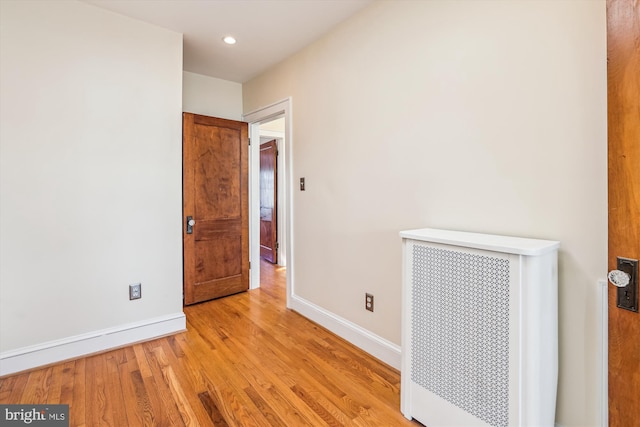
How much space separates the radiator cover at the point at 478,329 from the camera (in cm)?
126

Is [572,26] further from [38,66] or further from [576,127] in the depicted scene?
[38,66]

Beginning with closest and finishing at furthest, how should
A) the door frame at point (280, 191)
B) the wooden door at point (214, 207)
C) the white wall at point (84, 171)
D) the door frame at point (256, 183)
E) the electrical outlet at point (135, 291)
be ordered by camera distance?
the white wall at point (84, 171) → the electrical outlet at point (135, 291) → the door frame at point (256, 183) → the wooden door at point (214, 207) → the door frame at point (280, 191)

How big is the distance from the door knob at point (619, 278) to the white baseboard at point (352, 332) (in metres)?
1.30

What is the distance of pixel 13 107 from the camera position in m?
2.08

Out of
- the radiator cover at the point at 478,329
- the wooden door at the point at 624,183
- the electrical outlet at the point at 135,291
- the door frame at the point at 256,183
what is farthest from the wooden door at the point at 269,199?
the wooden door at the point at 624,183

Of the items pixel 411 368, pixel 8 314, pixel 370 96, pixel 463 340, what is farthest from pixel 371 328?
pixel 8 314

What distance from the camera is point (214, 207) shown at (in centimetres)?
350

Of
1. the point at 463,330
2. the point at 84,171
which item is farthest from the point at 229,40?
the point at 463,330

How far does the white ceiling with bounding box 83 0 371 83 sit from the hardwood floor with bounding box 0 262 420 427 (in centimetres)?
254

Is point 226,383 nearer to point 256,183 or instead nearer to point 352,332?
point 352,332

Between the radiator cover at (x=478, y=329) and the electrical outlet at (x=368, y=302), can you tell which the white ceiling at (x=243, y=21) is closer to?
the radiator cover at (x=478, y=329)

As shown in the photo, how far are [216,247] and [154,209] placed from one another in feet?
3.33

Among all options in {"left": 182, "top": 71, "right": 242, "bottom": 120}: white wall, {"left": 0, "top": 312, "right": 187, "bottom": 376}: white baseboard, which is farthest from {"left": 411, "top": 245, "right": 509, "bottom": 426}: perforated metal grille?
{"left": 182, "top": 71, "right": 242, "bottom": 120}: white wall

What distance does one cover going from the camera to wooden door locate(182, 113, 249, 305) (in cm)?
332
